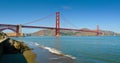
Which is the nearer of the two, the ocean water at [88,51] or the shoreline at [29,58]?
the shoreline at [29,58]

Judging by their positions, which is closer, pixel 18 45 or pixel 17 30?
pixel 18 45

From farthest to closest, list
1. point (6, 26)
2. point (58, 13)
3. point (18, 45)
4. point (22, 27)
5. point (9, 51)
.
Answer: point (58, 13), point (22, 27), point (6, 26), point (18, 45), point (9, 51)

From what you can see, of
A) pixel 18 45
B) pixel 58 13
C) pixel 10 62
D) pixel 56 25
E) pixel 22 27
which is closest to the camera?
pixel 10 62

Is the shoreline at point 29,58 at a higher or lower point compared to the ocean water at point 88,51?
higher

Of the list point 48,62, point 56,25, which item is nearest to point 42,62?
point 48,62

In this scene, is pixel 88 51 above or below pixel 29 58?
below

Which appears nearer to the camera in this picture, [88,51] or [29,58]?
[29,58]

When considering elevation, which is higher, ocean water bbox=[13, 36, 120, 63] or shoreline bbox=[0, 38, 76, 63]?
shoreline bbox=[0, 38, 76, 63]

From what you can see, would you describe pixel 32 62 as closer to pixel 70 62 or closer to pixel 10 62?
pixel 10 62

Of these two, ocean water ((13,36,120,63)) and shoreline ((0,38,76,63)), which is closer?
shoreline ((0,38,76,63))

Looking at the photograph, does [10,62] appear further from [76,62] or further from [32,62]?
[76,62]

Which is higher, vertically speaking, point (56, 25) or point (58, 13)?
point (58, 13)
